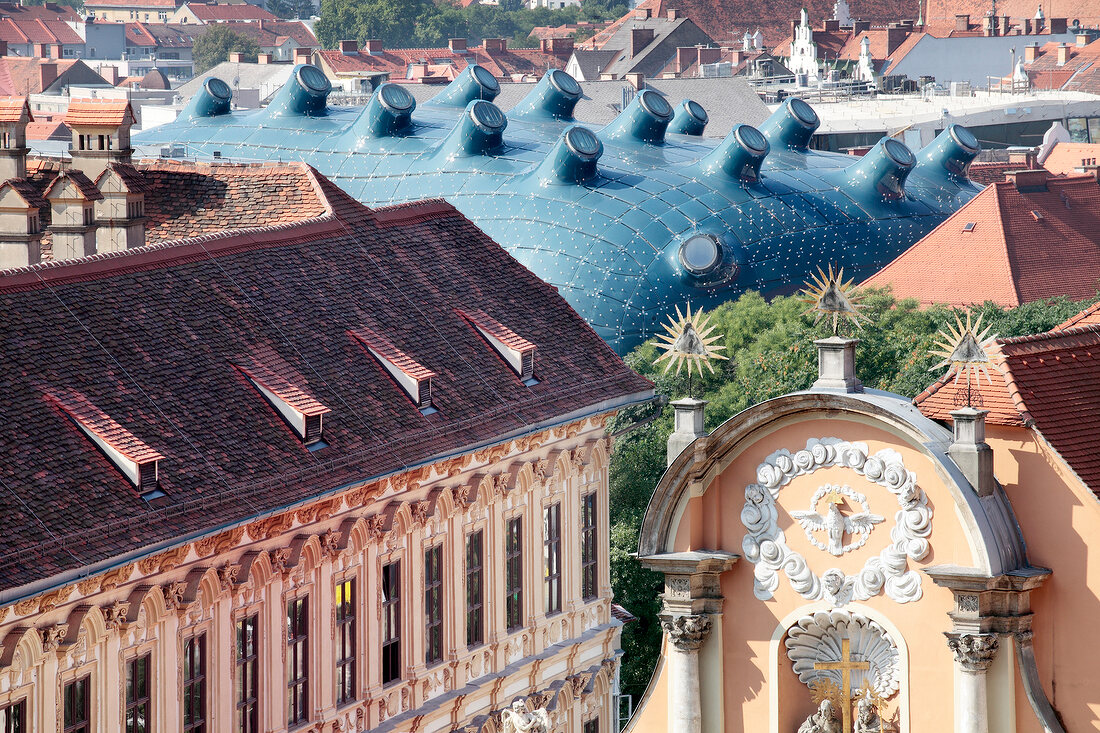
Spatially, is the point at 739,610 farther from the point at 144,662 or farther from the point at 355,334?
the point at 355,334

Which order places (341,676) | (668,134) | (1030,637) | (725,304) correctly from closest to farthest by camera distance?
(1030,637), (341,676), (725,304), (668,134)

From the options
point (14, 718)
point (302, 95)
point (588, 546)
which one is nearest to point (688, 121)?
point (302, 95)

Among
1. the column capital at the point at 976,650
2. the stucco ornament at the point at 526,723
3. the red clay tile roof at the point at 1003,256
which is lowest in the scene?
the stucco ornament at the point at 526,723

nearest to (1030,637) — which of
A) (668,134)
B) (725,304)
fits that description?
(725,304)

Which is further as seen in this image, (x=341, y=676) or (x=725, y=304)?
(x=725, y=304)

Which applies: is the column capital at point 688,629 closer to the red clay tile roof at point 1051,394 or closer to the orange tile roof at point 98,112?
the red clay tile roof at point 1051,394

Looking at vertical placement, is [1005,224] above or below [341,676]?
above

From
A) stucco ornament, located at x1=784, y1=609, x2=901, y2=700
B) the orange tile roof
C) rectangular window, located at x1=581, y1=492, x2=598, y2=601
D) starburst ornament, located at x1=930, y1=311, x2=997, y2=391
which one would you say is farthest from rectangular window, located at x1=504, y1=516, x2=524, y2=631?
starburst ornament, located at x1=930, y1=311, x2=997, y2=391

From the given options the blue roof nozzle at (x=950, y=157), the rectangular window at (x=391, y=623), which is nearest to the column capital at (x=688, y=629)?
the rectangular window at (x=391, y=623)
